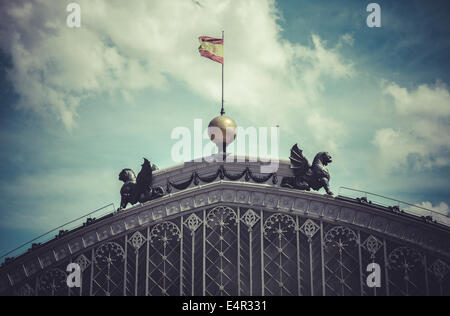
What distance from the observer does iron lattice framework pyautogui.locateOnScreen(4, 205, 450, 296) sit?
25.8 m

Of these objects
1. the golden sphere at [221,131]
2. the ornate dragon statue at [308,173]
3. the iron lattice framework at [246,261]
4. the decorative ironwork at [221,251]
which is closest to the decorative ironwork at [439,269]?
the iron lattice framework at [246,261]

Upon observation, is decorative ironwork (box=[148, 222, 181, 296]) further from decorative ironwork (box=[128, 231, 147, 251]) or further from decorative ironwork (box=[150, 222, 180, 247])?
decorative ironwork (box=[128, 231, 147, 251])

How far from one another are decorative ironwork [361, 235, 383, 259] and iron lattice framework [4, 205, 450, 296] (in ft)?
0.13

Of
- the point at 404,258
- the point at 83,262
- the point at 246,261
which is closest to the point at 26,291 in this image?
the point at 83,262

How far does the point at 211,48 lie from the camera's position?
30.5 m

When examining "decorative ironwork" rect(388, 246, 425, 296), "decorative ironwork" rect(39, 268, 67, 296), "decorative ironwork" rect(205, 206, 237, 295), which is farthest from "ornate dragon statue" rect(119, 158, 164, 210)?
"decorative ironwork" rect(388, 246, 425, 296)

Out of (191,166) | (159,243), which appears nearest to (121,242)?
(159,243)

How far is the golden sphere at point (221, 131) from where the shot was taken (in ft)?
97.1

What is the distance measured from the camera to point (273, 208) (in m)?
27.1

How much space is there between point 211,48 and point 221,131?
13.0 ft

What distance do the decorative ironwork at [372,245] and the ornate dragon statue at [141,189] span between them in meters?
8.73

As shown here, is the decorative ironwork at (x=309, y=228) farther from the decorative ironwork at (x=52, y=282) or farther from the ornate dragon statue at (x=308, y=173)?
the decorative ironwork at (x=52, y=282)
